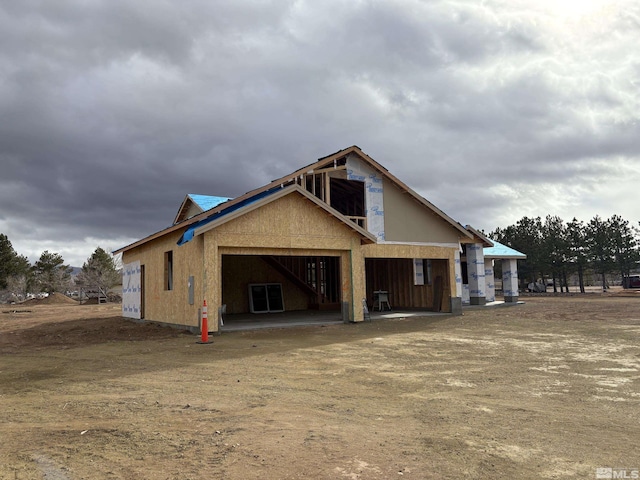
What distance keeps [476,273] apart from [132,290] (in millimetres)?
18182

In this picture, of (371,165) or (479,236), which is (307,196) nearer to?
(371,165)

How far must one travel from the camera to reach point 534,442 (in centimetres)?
450

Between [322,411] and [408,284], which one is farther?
[408,284]

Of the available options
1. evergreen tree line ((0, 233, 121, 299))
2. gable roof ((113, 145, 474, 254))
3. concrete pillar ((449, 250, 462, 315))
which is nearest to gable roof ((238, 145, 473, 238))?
gable roof ((113, 145, 474, 254))

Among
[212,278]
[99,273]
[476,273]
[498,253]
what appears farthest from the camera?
[99,273]

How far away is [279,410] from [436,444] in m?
2.03

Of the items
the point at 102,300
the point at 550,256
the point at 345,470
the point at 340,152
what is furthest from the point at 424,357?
the point at 102,300

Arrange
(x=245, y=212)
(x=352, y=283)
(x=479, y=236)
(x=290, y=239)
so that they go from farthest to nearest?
(x=479, y=236) < (x=352, y=283) < (x=290, y=239) < (x=245, y=212)

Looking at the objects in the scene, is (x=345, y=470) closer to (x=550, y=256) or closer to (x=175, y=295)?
(x=175, y=295)

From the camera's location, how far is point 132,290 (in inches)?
843

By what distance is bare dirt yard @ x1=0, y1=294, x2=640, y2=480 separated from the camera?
12.8 feet

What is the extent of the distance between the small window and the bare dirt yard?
579 cm
